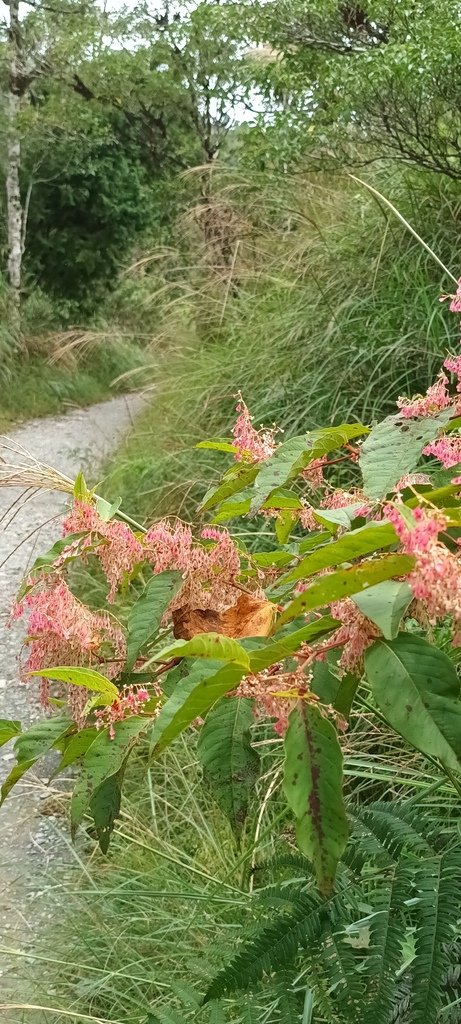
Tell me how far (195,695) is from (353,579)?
9 centimetres

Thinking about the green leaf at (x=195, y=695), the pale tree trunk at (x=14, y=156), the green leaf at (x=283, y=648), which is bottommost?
the green leaf at (x=195, y=695)

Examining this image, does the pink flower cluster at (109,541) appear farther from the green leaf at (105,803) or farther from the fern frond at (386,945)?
the fern frond at (386,945)

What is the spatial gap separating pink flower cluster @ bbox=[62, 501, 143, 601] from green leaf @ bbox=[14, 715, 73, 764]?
100 millimetres

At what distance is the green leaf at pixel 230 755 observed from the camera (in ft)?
1.64

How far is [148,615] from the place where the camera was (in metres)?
0.56

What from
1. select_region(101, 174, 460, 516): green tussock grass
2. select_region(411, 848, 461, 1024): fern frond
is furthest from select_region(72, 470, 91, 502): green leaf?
select_region(101, 174, 460, 516): green tussock grass

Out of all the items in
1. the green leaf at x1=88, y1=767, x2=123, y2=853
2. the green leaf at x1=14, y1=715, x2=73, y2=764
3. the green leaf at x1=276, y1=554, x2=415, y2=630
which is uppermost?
the green leaf at x1=276, y1=554, x2=415, y2=630

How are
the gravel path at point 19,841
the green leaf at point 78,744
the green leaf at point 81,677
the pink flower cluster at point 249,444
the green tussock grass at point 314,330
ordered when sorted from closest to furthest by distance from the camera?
the green leaf at point 81,677 → the green leaf at point 78,744 → the pink flower cluster at point 249,444 → the gravel path at point 19,841 → the green tussock grass at point 314,330

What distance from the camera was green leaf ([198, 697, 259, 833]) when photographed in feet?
1.64

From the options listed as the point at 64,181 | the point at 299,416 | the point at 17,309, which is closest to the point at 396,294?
the point at 299,416

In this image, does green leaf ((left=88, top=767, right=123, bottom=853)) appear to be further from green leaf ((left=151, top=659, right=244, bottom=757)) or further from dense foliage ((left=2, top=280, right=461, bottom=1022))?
green leaf ((left=151, top=659, right=244, bottom=757))

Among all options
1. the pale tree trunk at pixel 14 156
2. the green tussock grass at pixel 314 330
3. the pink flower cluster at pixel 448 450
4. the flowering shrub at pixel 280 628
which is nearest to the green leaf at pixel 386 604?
A: the flowering shrub at pixel 280 628

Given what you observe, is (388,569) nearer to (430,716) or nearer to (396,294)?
(430,716)

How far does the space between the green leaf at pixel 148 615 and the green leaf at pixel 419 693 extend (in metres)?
0.20
